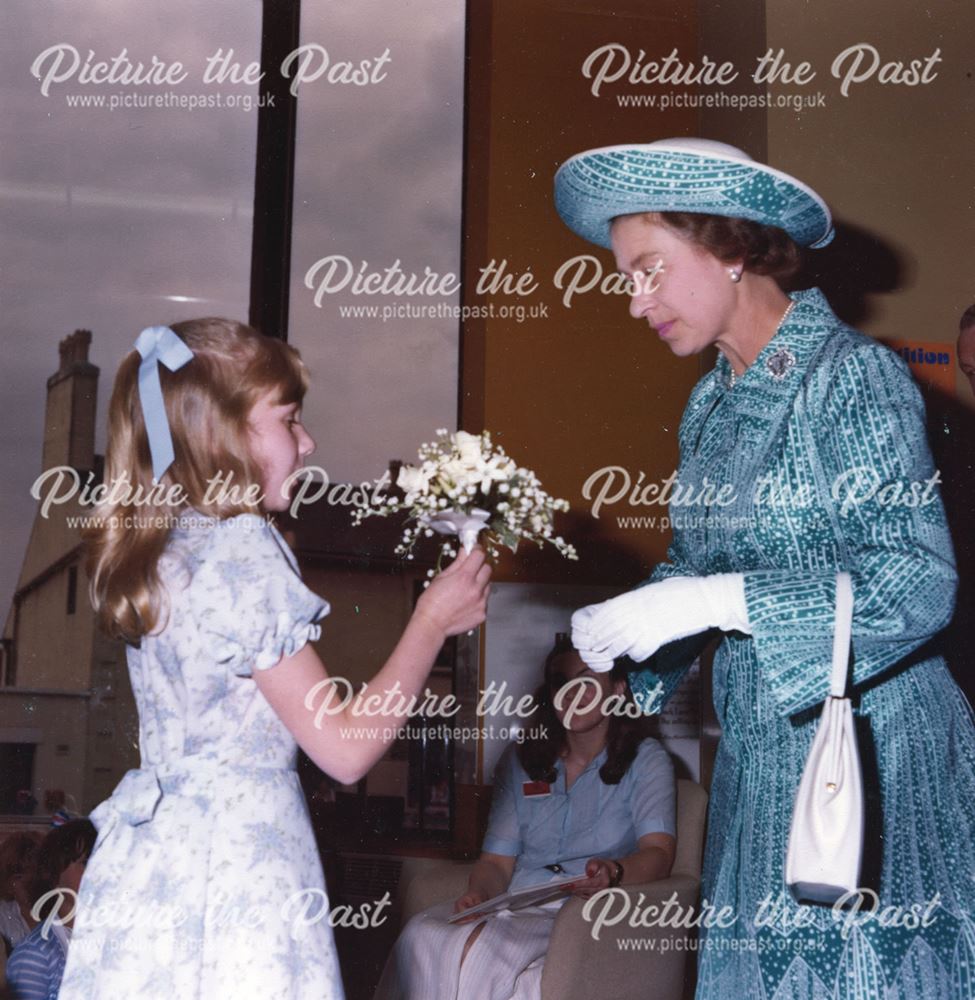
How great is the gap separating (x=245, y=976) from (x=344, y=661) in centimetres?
253

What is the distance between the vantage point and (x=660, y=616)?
5.43 ft

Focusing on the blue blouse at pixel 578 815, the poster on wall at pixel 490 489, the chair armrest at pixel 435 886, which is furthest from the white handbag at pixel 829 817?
the chair armrest at pixel 435 886

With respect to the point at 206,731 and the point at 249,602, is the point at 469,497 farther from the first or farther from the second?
the point at 206,731

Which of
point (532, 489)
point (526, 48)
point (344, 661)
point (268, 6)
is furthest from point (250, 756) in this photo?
point (268, 6)

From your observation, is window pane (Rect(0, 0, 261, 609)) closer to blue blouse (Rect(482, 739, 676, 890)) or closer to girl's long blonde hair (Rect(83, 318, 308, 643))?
blue blouse (Rect(482, 739, 676, 890))

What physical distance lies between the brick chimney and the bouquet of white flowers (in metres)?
2.51

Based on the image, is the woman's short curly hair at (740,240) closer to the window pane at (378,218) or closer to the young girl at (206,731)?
the young girl at (206,731)

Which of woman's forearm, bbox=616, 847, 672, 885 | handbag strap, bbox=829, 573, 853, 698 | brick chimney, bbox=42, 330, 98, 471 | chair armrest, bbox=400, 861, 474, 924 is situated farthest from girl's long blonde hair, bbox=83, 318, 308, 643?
brick chimney, bbox=42, 330, 98, 471

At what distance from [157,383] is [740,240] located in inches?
35.3

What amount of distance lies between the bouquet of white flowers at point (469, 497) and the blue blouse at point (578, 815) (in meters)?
1.66

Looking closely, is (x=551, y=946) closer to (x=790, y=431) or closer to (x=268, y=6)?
(x=790, y=431)

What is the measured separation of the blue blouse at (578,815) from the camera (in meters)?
3.38

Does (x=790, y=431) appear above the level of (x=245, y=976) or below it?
above

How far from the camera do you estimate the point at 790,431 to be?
1665 mm
